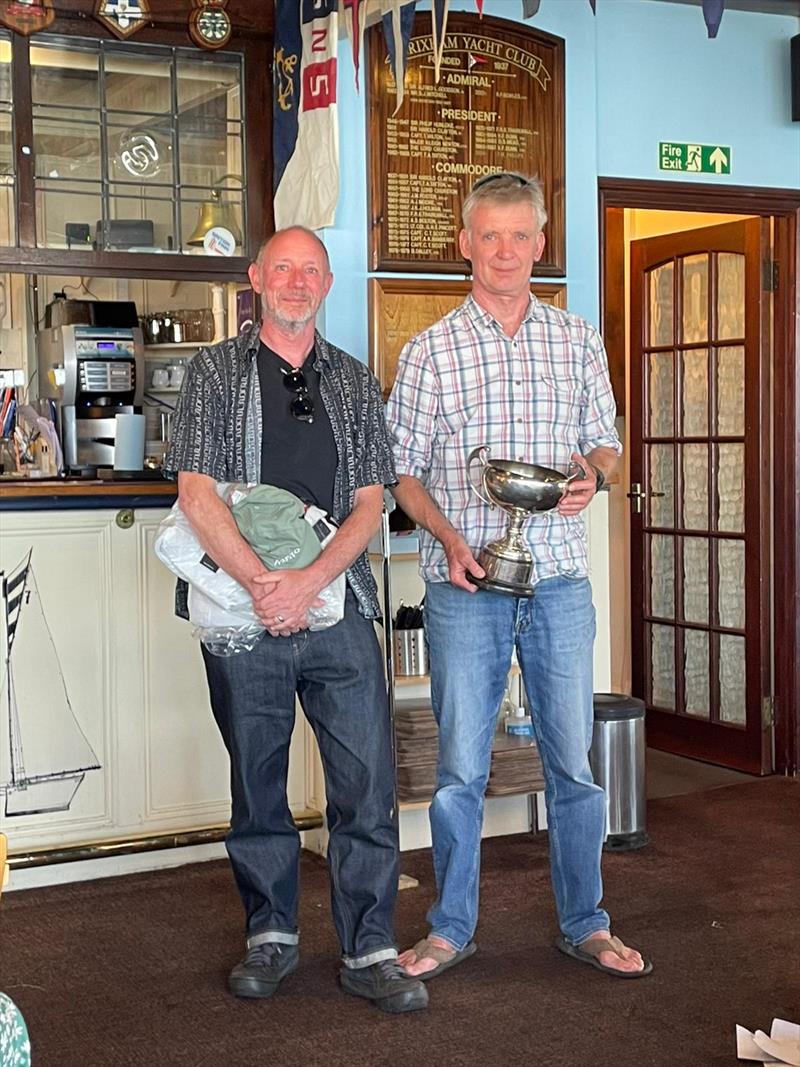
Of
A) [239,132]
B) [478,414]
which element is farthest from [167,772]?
[239,132]

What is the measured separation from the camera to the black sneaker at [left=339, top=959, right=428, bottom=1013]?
123 inches

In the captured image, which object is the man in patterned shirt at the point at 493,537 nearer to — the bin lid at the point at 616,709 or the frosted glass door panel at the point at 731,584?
the bin lid at the point at 616,709

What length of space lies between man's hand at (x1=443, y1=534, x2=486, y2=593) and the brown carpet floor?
910 millimetres

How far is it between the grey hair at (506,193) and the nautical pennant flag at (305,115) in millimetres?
1023

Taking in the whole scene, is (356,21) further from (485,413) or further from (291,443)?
(291,443)

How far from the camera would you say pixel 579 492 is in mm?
3174

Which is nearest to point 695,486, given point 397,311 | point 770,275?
point 770,275

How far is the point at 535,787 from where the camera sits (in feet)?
14.9

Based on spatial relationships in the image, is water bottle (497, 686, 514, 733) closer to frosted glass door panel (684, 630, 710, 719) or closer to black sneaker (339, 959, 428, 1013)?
frosted glass door panel (684, 630, 710, 719)

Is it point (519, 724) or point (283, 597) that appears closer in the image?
point (283, 597)

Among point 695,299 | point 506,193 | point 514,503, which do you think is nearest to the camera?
point 514,503

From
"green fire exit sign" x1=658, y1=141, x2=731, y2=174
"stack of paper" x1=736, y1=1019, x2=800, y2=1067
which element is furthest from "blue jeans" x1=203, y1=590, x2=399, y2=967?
"green fire exit sign" x1=658, y1=141, x2=731, y2=174

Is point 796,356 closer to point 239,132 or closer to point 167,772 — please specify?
point 239,132

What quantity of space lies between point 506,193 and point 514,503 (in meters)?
0.70
